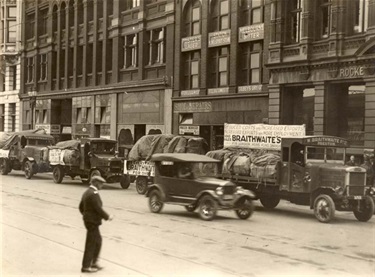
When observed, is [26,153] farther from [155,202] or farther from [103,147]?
[155,202]

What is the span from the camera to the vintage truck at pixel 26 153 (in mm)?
31281

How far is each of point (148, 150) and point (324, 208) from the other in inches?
406

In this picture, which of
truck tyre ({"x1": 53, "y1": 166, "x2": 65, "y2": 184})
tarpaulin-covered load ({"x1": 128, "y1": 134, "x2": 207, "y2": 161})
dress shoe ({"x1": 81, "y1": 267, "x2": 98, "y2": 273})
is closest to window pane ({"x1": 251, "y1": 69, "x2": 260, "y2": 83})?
tarpaulin-covered load ({"x1": 128, "y1": 134, "x2": 207, "y2": 161})

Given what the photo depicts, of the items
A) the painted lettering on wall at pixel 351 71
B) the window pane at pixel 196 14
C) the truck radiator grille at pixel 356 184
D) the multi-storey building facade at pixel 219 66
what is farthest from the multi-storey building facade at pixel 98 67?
the truck radiator grille at pixel 356 184

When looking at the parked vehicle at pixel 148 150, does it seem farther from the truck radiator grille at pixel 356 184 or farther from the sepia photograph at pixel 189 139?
the truck radiator grille at pixel 356 184

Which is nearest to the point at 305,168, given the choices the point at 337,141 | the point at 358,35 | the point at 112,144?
the point at 337,141

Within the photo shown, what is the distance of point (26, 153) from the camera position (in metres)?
31.9

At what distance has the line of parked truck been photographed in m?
17.2

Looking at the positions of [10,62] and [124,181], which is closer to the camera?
[124,181]

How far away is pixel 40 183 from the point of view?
2888 cm

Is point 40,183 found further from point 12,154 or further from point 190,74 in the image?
point 190,74

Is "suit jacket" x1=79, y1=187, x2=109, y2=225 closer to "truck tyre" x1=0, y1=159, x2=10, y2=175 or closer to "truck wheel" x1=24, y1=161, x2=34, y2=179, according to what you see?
"truck wheel" x1=24, y1=161, x2=34, y2=179

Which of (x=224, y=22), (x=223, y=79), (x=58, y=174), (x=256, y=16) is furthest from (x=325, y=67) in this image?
(x=58, y=174)

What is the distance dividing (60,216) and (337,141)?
867cm
